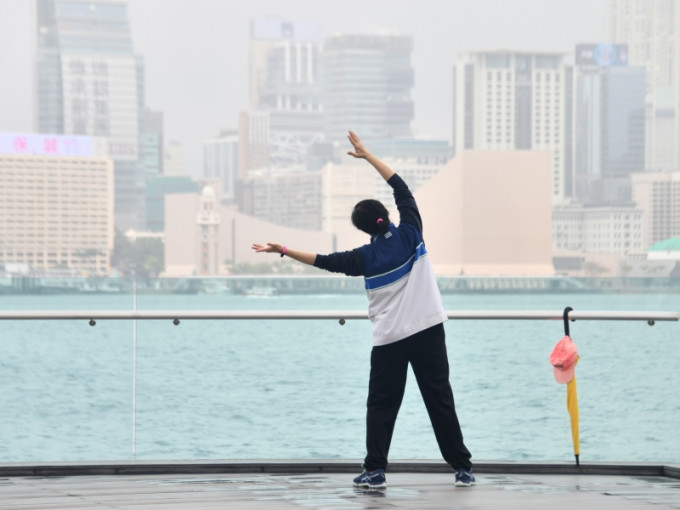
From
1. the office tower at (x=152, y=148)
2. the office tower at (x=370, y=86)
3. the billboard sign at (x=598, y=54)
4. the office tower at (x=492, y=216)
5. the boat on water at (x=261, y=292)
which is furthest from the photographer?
the office tower at (x=370, y=86)

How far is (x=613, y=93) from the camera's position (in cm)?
13888

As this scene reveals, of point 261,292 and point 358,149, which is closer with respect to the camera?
point 358,149

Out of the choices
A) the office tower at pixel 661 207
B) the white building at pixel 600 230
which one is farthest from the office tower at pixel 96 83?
the office tower at pixel 661 207

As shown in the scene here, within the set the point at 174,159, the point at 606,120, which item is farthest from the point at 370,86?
the point at 606,120

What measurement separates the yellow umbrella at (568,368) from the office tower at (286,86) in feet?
470

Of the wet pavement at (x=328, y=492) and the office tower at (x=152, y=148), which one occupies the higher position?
the office tower at (x=152, y=148)

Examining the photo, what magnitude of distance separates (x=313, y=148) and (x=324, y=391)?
13499 centimetres

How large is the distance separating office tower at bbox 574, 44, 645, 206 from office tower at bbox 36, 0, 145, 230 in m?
49.6

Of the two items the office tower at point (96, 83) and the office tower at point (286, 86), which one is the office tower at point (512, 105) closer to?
the office tower at point (286, 86)

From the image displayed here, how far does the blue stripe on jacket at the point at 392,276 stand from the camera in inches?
159

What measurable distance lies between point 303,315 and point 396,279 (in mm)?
789

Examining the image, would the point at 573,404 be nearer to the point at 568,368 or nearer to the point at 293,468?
the point at 568,368

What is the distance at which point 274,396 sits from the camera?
4.94m

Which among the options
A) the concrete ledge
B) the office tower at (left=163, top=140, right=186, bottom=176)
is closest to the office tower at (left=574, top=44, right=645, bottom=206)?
the office tower at (left=163, top=140, right=186, bottom=176)
